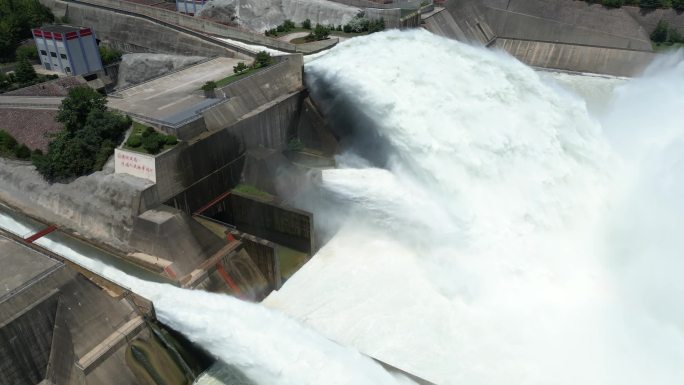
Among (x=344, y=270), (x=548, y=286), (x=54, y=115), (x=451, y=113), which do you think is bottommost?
(x=344, y=270)

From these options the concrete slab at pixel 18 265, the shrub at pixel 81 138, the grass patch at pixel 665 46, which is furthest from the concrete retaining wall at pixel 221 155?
the grass patch at pixel 665 46

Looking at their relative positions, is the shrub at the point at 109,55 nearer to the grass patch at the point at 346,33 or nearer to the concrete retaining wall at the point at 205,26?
the concrete retaining wall at the point at 205,26

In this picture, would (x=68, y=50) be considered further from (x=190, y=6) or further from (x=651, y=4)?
(x=651, y=4)

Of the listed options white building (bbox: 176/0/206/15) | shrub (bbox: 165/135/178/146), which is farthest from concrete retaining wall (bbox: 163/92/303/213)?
white building (bbox: 176/0/206/15)

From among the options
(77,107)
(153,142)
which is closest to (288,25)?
(77,107)

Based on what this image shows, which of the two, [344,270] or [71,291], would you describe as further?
[344,270]

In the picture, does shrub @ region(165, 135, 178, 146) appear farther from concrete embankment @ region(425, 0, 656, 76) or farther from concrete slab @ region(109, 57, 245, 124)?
concrete embankment @ region(425, 0, 656, 76)

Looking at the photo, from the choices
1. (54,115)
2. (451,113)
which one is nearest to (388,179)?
(451,113)

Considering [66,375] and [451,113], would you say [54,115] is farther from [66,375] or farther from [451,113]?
[451,113]
